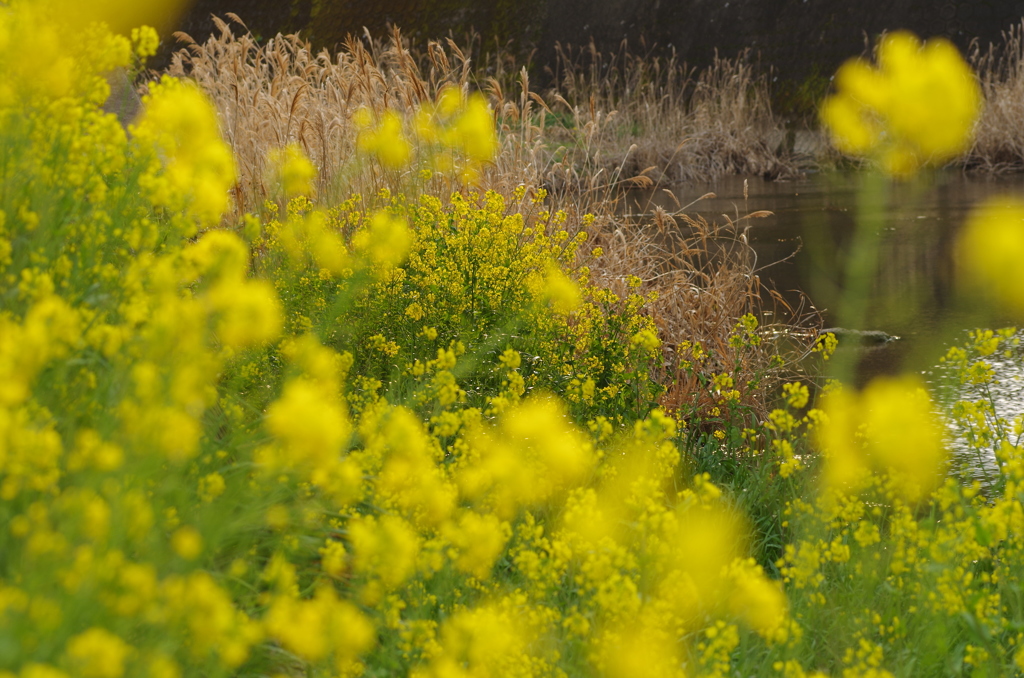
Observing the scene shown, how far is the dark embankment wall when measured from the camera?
12883 mm

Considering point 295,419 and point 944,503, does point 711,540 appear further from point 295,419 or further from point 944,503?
point 295,419

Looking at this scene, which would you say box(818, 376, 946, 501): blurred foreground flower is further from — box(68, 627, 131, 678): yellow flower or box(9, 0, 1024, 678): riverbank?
box(68, 627, 131, 678): yellow flower

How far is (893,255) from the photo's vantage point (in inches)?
244

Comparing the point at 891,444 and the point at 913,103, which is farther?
the point at 891,444

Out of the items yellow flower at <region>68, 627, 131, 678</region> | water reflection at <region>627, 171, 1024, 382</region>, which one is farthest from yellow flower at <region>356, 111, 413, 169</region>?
yellow flower at <region>68, 627, 131, 678</region>

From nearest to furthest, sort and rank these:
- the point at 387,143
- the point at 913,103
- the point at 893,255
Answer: the point at 913,103 < the point at 387,143 < the point at 893,255

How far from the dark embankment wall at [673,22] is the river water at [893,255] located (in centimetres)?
394

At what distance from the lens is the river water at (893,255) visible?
173 inches

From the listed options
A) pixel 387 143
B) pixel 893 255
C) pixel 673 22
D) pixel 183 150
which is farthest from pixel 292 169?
pixel 673 22

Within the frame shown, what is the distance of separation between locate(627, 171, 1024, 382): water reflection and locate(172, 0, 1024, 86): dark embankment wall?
382 cm

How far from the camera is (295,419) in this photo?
145cm

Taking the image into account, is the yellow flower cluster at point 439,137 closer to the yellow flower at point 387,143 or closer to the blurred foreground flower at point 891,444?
the yellow flower at point 387,143

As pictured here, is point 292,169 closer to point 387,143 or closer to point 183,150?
point 387,143

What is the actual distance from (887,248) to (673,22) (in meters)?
9.55
